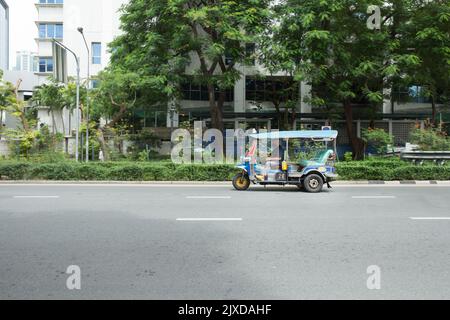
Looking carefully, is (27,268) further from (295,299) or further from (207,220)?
(207,220)

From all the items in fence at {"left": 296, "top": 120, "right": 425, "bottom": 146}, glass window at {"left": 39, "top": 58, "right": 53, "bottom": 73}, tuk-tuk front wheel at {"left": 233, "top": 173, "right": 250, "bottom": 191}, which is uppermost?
glass window at {"left": 39, "top": 58, "right": 53, "bottom": 73}

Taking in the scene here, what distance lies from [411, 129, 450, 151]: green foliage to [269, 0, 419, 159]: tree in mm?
4038

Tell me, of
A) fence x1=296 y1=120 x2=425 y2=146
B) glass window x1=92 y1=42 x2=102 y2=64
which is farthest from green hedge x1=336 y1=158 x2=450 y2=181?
glass window x1=92 y1=42 x2=102 y2=64

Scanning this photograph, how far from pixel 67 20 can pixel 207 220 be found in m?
37.1

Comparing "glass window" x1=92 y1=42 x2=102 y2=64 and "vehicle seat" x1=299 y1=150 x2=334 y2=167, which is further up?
"glass window" x1=92 y1=42 x2=102 y2=64

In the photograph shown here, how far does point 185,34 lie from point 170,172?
9.44m

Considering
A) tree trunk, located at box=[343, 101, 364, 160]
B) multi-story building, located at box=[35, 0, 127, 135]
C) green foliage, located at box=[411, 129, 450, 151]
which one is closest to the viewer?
green foliage, located at box=[411, 129, 450, 151]

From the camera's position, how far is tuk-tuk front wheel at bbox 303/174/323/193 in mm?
13859

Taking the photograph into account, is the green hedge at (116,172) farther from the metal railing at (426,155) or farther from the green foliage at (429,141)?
the green foliage at (429,141)

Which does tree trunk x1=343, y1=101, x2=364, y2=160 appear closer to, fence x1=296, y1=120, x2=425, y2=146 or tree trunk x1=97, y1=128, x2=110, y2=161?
fence x1=296, y1=120, x2=425, y2=146

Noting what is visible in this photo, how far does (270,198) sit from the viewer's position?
12.2m

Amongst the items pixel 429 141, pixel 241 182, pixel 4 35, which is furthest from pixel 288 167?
pixel 4 35

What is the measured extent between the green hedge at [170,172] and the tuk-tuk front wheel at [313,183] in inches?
162

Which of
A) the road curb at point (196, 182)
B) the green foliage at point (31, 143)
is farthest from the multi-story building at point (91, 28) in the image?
the road curb at point (196, 182)
